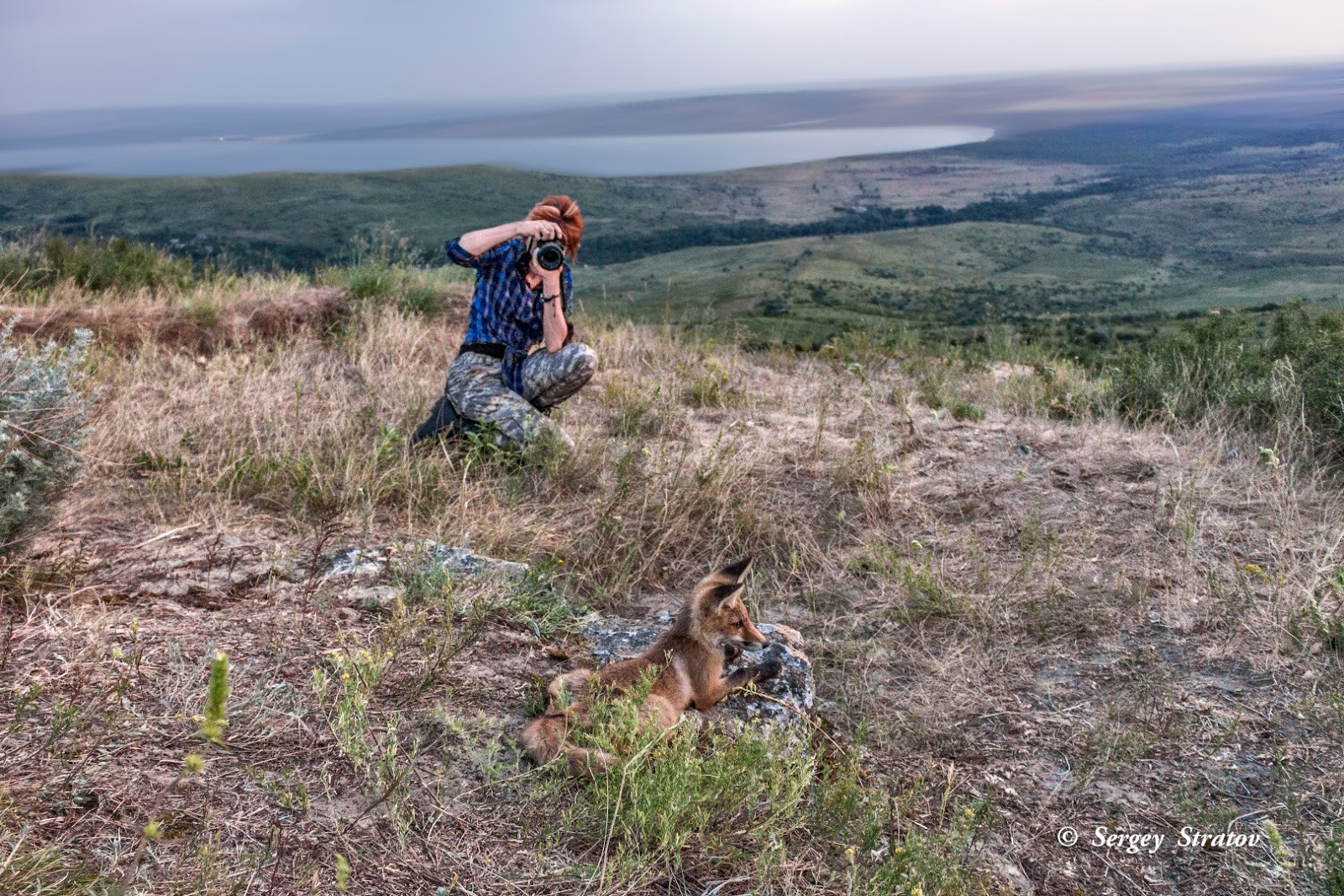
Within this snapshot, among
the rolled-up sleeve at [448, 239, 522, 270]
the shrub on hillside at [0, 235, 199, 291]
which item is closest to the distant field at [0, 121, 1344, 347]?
the shrub on hillside at [0, 235, 199, 291]

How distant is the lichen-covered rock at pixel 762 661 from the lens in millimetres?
3293

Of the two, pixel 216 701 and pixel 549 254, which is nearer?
pixel 216 701

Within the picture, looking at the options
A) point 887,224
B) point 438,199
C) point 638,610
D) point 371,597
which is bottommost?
point 638,610

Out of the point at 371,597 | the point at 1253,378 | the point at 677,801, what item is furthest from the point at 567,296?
the point at 1253,378

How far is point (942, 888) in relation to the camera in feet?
7.84

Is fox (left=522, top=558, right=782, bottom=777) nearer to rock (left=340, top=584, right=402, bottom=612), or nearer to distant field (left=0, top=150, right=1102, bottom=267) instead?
rock (left=340, top=584, right=402, bottom=612)

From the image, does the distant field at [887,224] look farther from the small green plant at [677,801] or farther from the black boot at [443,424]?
the small green plant at [677,801]

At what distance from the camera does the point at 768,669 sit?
11.0 ft

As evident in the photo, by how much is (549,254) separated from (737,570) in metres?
2.72

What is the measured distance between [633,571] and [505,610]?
3.23ft

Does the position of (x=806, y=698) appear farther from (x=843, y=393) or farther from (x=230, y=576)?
(x=843, y=393)

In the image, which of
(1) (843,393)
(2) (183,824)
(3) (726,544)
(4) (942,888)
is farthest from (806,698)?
(1) (843,393)

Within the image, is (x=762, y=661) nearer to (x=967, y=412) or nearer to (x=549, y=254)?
(x=549, y=254)

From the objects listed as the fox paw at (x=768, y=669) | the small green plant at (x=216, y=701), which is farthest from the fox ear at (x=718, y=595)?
the small green plant at (x=216, y=701)
